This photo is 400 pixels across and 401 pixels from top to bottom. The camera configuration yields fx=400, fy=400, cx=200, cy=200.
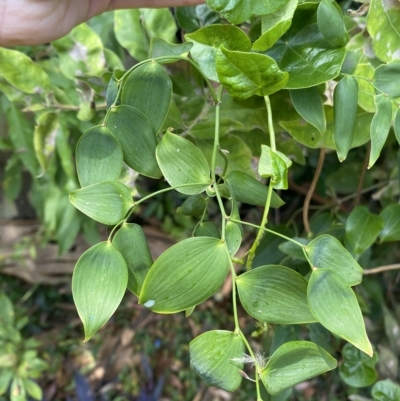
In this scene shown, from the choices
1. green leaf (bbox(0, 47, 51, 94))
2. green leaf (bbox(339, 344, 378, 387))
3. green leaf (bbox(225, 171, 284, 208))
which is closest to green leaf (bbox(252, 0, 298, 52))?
green leaf (bbox(225, 171, 284, 208))

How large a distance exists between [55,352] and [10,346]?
0.76ft

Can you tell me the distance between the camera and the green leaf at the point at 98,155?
0.32 meters

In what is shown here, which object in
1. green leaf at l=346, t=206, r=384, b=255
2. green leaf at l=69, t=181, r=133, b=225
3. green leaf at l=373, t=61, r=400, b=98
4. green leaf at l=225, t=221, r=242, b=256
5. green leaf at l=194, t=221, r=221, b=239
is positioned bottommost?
green leaf at l=346, t=206, r=384, b=255

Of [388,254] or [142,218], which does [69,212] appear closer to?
[142,218]

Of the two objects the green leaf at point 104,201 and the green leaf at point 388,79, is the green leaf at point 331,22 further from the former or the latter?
the green leaf at point 104,201

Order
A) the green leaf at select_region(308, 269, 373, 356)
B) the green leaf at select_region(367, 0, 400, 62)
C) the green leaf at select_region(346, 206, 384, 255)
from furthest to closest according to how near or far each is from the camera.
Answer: the green leaf at select_region(346, 206, 384, 255)
the green leaf at select_region(367, 0, 400, 62)
the green leaf at select_region(308, 269, 373, 356)

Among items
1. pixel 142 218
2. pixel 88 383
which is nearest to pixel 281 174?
pixel 142 218

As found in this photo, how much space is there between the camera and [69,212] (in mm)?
859

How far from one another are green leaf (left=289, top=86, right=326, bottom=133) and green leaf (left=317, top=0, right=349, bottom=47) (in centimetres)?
5

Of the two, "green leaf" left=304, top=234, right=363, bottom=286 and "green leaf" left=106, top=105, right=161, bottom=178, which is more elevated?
"green leaf" left=106, top=105, right=161, bottom=178

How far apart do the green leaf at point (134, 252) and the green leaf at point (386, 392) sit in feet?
1.34

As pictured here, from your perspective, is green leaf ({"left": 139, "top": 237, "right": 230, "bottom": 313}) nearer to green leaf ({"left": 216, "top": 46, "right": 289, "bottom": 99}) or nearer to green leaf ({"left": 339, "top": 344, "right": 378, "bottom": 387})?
green leaf ({"left": 216, "top": 46, "right": 289, "bottom": 99})

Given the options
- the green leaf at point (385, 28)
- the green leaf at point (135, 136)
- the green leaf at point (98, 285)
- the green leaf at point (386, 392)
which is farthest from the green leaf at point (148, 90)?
the green leaf at point (386, 392)

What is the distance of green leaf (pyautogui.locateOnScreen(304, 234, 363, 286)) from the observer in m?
0.30
